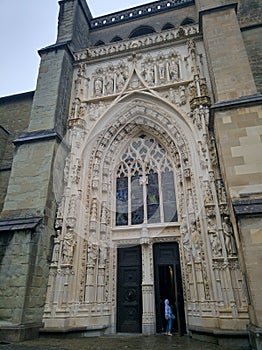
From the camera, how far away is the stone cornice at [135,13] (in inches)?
525

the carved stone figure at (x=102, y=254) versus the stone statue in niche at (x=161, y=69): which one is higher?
the stone statue in niche at (x=161, y=69)

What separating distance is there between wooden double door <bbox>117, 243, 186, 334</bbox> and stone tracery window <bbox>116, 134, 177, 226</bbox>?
94 centimetres

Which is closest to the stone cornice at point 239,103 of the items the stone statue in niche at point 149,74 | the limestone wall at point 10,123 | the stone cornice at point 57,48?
the stone statue in niche at point 149,74

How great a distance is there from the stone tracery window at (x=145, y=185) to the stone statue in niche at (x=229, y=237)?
1.87 meters

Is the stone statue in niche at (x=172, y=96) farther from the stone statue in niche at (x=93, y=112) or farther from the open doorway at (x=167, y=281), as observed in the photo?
the open doorway at (x=167, y=281)

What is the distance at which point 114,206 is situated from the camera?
339 inches

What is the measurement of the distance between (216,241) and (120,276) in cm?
311

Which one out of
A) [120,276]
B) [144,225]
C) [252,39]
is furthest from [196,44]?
[120,276]

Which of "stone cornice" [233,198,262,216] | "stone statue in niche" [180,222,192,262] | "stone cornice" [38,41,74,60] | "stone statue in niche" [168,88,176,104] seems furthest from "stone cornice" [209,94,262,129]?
"stone cornice" [38,41,74,60]

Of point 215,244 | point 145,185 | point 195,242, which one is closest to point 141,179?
point 145,185

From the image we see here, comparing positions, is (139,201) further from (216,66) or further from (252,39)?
(252,39)

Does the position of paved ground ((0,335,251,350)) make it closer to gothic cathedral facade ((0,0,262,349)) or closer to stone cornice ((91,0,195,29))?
gothic cathedral facade ((0,0,262,349))

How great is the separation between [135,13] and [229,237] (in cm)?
1297

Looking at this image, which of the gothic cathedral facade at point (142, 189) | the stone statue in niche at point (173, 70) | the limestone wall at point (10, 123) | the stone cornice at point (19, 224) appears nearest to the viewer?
the gothic cathedral facade at point (142, 189)
